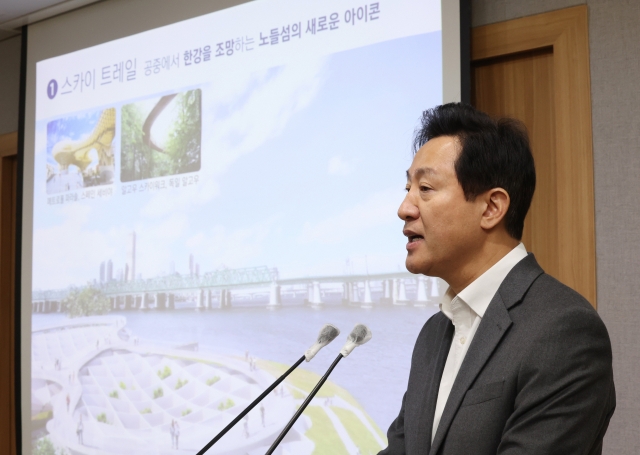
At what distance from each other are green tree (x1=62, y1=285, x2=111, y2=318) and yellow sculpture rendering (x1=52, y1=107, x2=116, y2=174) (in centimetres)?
64

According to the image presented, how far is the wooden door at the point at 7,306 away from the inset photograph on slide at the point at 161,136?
1230mm

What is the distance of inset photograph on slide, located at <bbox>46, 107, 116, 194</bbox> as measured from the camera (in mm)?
3910

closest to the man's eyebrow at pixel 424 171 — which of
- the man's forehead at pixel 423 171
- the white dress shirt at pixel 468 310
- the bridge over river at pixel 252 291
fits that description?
the man's forehead at pixel 423 171

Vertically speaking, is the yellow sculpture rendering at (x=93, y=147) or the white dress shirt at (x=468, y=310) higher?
the yellow sculpture rendering at (x=93, y=147)

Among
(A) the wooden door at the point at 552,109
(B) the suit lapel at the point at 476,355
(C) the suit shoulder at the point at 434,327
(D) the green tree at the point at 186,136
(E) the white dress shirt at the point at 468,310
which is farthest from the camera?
(D) the green tree at the point at 186,136

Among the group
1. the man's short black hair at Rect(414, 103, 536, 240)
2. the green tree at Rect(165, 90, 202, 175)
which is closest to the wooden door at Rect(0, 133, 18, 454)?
the green tree at Rect(165, 90, 202, 175)

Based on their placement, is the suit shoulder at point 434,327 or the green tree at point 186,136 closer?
the suit shoulder at point 434,327

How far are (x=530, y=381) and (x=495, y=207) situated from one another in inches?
14.7

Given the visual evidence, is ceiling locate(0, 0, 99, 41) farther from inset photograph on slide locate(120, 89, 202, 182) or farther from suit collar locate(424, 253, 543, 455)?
→ suit collar locate(424, 253, 543, 455)

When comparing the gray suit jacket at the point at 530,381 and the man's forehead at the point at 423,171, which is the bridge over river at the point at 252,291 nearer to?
the man's forehead at the point at 423,171

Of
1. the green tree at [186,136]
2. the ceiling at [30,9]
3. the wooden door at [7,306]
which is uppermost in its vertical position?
the ceiling at [30,9]

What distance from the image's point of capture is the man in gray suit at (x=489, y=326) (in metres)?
1.20

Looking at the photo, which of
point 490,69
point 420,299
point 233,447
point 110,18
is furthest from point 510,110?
point 110,18

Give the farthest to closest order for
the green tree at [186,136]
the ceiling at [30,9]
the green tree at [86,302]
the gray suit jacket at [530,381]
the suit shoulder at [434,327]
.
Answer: the ceiling at [30,9]
the green tree at [86,302]
the green tree at [186,136]
the suit shoulder at [434,327]
the gray suit jacket at [530,381]
